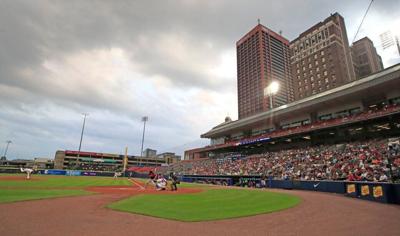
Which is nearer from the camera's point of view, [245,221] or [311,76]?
[245,221]

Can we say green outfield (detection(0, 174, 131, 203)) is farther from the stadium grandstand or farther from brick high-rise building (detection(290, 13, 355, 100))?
brick high-rise building (detection(290, 13, 355, 100))

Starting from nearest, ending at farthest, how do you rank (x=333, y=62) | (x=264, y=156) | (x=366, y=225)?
1. (x=366, y=225)
2. (x=264, y=156)
3. (x=333, y=62)

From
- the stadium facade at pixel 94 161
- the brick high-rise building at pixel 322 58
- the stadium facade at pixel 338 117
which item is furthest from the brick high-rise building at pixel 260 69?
the stadium facade at pixel 338 117

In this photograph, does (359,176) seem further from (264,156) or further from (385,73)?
(264,156)

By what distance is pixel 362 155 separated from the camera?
2659cm

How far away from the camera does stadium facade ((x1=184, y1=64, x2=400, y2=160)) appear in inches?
1227

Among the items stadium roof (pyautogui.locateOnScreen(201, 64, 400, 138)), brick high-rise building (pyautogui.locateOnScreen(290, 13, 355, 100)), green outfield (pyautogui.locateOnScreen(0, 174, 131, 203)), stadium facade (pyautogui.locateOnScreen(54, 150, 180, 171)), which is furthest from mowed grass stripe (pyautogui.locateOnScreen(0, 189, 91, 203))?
stadium facade (pyautogui.locateOnScreen(54, 150, 180, 171))

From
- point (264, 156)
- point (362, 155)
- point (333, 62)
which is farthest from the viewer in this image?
point (333, 62)

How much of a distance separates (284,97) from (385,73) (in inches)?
4290

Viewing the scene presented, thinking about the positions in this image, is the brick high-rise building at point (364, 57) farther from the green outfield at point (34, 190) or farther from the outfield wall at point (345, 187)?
the green outfield at point (34, 190)

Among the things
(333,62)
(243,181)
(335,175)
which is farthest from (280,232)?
(333,62)

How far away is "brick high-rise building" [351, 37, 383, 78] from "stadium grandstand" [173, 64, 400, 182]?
76.7m

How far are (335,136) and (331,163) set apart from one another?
10464 millimetres

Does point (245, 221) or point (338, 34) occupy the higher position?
point (338, 34)
